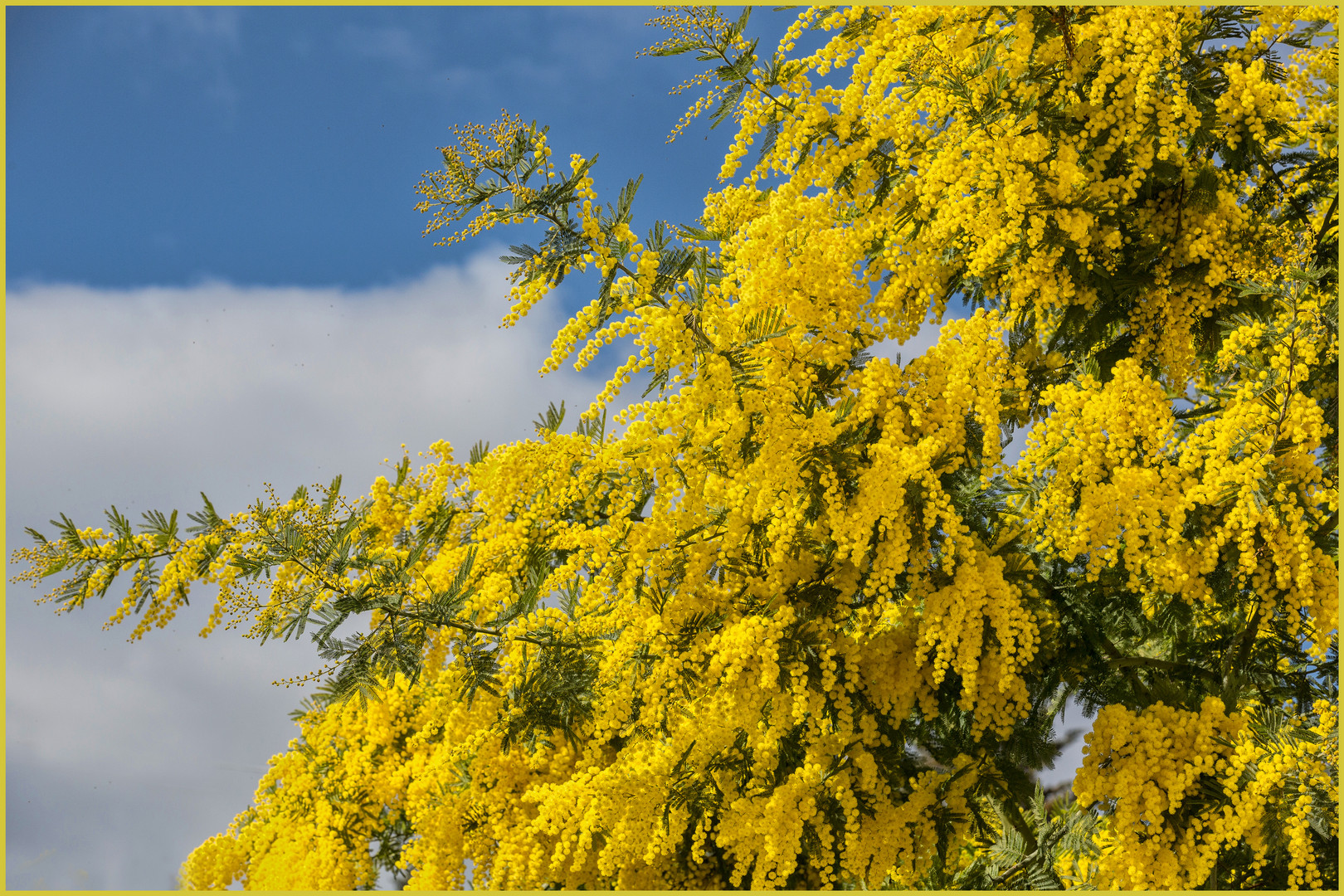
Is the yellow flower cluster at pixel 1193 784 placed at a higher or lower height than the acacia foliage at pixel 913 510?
lower

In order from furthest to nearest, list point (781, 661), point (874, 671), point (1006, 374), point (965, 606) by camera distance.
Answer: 1. point (1006, 374)
2. point (874, 671)
3. point (781, 661)
4. point (965, 606)

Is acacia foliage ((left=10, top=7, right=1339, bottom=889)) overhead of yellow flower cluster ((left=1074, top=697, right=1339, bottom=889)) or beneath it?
overhead

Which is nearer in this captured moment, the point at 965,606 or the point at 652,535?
the point at 965,606

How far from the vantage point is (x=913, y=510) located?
5035 millimetres

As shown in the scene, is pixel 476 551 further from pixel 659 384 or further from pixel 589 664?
pixel 659 384

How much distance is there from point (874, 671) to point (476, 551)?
2.50m

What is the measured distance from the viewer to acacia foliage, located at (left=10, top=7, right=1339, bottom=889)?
4906 millimetres

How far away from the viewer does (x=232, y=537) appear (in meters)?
5.40

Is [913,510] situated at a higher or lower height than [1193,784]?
higher

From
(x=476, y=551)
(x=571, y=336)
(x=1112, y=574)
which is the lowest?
(x=1112, y=574)

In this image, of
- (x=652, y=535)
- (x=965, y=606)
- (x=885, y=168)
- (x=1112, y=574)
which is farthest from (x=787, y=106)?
(x=1112, y=574)

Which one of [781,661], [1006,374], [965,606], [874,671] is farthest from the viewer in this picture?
[1006,374]

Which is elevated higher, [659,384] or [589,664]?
[659,384]

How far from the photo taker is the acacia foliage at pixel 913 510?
491cm
